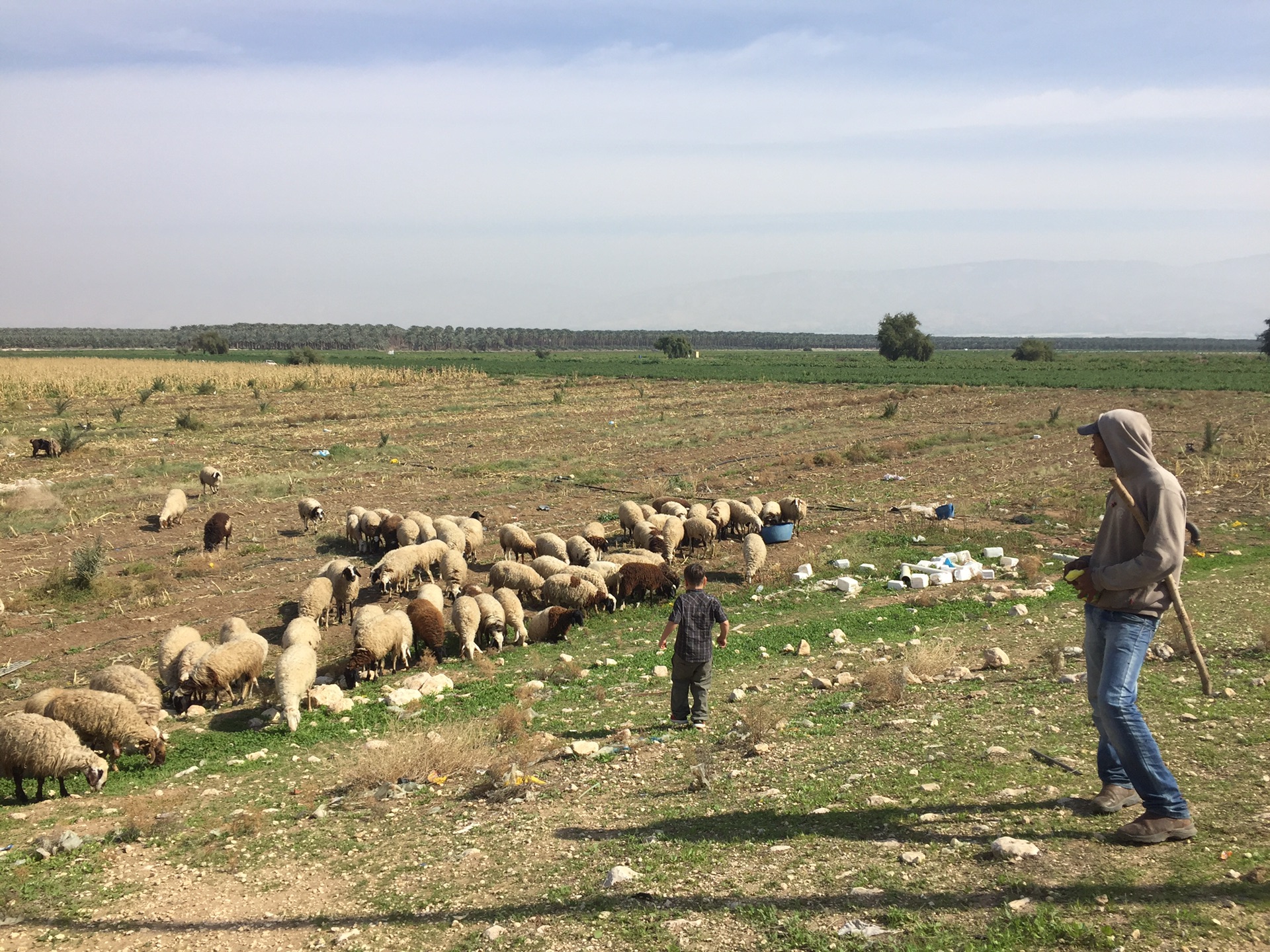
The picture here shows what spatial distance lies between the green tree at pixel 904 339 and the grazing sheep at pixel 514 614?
290 ft

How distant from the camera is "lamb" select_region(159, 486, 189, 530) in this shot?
63.7ft

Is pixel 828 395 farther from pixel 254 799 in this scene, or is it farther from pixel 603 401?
pixel 254 799

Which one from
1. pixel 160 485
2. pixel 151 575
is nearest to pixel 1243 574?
pixel 151 575

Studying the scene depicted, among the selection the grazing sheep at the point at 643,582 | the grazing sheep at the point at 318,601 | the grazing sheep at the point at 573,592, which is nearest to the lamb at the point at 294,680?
the grazing sheep at the point at 318,601

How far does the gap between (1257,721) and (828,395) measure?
1832 inches

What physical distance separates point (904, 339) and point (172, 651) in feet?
306

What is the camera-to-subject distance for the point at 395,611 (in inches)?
480

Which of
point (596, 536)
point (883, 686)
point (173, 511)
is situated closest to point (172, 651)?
point (596, 536)

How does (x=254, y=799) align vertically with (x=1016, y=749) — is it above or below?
below

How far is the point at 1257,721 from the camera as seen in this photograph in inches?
270

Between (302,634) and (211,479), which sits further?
(211,479)

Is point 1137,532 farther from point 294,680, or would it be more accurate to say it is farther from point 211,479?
point 211,479

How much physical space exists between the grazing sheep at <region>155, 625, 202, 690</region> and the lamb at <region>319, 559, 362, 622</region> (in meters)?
2.41

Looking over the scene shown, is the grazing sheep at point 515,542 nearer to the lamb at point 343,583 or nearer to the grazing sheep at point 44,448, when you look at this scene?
the lamb at point 343,583
